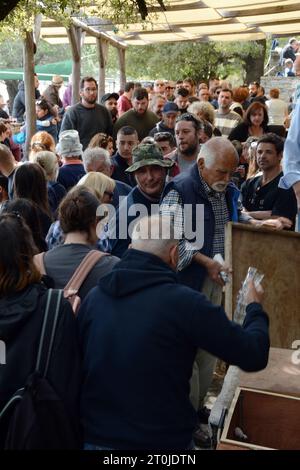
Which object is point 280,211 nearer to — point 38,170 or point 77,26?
point 38,170

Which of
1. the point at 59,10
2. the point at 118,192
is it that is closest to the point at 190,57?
the point at 59,10

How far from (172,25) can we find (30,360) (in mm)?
14643

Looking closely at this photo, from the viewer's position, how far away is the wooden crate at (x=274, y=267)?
4730 mm

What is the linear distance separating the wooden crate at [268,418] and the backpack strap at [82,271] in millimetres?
975

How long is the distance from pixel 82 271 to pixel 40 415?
3.52 ft

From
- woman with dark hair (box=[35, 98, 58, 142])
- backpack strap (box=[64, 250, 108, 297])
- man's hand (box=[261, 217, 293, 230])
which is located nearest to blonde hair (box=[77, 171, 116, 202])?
Answer: man's hand (box=[261, 217, 293, 230])

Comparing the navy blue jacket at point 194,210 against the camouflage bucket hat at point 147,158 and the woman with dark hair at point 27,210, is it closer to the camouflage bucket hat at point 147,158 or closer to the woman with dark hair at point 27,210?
the camouflage bucket hat at point 147,158

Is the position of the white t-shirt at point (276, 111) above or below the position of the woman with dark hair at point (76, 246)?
above

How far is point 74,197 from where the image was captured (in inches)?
158

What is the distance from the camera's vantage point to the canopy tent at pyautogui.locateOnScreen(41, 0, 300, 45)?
12844 mm

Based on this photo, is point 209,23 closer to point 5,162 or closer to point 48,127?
point 48,127

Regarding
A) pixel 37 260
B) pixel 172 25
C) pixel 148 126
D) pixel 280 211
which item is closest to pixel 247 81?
pixel 172 25

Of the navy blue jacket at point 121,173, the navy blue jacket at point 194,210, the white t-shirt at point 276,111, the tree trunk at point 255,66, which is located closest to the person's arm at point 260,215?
the navy blue jacket at point 194,210

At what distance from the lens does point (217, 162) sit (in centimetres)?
467
